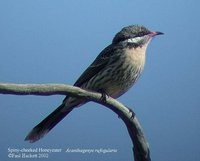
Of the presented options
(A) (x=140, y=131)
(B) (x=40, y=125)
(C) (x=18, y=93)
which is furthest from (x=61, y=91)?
(B) (x=40, y=125)

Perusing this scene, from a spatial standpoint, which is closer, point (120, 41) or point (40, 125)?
point (40, 125)

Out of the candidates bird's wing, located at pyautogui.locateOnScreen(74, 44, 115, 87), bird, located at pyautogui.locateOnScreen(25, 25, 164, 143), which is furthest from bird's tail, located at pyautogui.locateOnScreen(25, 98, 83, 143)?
bird's wing, located at pyautogui.locateOnScreen(74, 44, 115, 87)

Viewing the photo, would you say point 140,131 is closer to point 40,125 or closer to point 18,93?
point 18,93

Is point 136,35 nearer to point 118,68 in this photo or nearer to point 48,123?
point 118,68

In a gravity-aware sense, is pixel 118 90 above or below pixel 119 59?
below

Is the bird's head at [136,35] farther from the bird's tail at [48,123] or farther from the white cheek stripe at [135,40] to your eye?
the bird's tail at [48,123]

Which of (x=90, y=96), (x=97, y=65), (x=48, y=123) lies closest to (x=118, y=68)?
(x=97, y=65)

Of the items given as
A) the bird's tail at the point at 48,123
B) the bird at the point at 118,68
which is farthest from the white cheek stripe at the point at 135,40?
the bird's tail at the point at 48,123

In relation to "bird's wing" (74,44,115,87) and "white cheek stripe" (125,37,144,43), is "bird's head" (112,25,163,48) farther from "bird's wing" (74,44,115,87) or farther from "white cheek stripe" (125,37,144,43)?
"bird's wing" (74,44,115,87)
